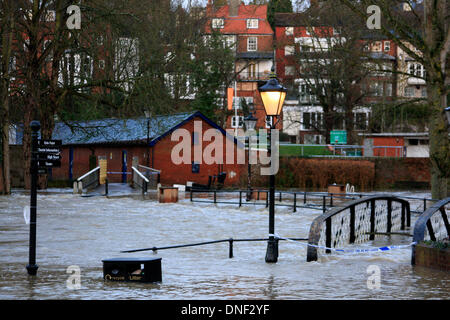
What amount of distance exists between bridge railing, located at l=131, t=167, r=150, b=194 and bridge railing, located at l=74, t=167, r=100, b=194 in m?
2.33

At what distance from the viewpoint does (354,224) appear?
19.3 m

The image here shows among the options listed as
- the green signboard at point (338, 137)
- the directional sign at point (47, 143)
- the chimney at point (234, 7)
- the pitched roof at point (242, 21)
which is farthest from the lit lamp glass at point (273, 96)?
the chimney at point (234, 7)

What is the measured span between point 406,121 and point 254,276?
52.3m

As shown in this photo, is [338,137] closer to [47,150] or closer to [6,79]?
[6,79]

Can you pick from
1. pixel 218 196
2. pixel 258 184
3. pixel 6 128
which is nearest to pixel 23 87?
pixel 6 128

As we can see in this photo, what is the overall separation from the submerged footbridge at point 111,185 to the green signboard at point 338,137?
1791 cm

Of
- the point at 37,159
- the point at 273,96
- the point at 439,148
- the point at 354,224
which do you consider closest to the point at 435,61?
the point at 439,148

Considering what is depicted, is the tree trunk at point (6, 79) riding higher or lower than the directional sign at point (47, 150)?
higher

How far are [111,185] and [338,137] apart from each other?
2177cm

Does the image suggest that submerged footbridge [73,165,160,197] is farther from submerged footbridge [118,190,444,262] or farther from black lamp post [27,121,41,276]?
black lamp post [27,121,41,276]

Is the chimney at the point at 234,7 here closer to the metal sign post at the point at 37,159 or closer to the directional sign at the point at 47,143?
the directional sign at the point at 47,143

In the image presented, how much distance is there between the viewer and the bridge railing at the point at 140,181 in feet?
137

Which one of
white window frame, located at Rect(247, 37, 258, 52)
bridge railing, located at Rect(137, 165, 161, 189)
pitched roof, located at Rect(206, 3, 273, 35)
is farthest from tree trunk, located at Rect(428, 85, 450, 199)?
white window frame, located at Rect(247, 37, 258, 52)

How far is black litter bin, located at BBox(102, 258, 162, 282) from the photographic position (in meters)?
13.3
